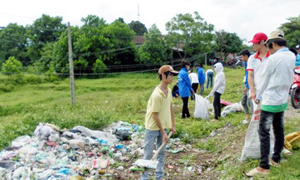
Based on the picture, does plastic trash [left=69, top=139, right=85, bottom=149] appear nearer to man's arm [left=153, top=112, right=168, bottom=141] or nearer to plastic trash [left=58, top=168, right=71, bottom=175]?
plastic trash [left=58, top=168, right=71, bottom=175]

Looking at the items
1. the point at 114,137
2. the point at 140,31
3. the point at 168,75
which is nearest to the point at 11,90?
the point at 140,31

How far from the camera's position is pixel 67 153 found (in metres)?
4.99

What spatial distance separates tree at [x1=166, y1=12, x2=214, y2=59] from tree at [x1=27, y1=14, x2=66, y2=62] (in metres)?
18.8

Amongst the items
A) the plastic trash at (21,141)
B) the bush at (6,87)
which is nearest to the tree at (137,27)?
the bush at (6,87)

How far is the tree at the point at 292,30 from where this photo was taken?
3045cm

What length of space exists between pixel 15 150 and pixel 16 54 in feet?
130

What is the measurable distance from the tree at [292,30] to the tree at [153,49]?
1525cm

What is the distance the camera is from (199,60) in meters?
Result: 29.2

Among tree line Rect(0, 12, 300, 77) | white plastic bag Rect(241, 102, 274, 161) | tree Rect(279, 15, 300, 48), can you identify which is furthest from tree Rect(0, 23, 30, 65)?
white plastic bag Rect(241, 102, 274, 161)

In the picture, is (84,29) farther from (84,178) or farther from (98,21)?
(84,178)

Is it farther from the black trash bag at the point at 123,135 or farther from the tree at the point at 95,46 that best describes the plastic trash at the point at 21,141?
the tree at the point at 95,46

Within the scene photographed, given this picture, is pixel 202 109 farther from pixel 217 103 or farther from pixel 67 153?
pixel 67 153

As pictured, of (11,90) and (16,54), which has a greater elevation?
(16,54)

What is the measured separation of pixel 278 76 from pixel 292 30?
3592 centimetres
